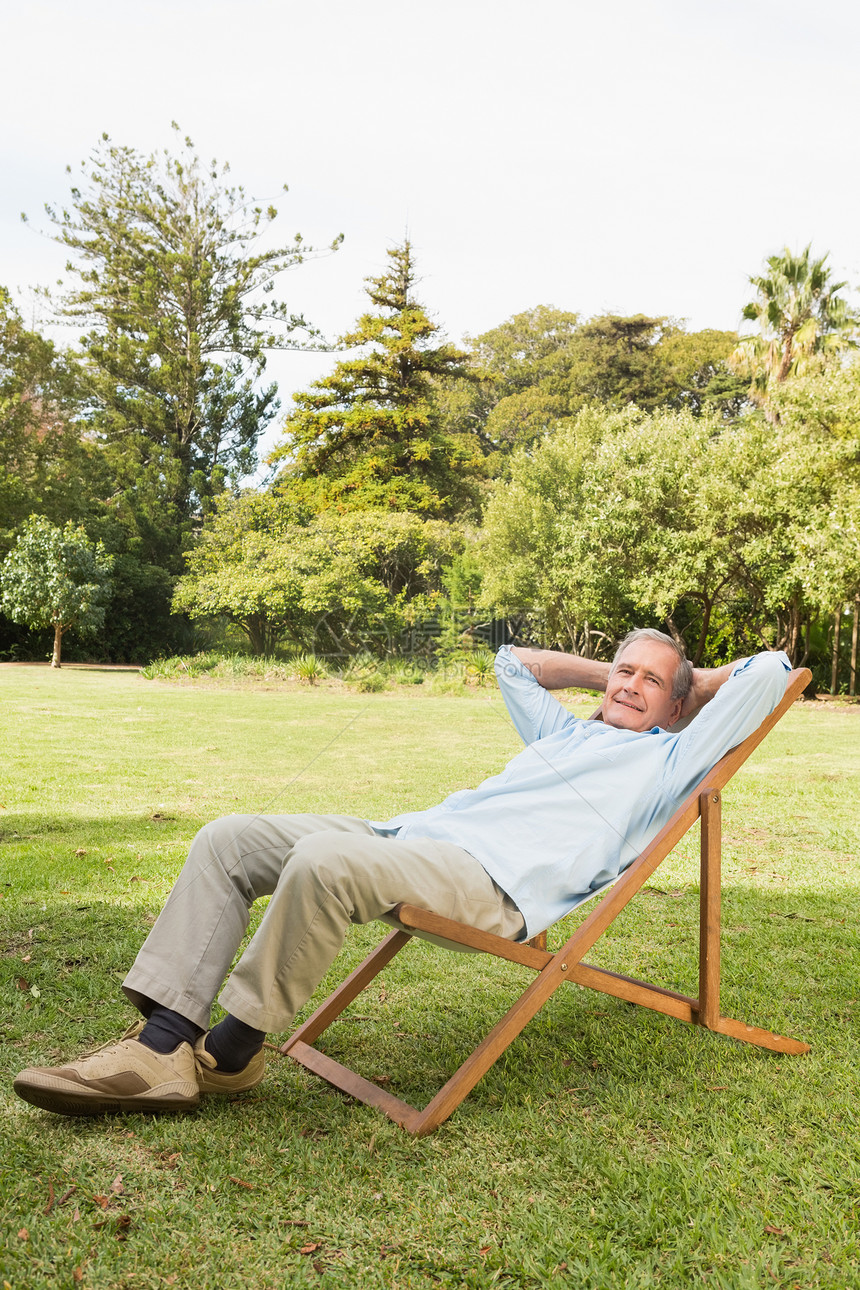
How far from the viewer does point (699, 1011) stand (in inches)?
93.3

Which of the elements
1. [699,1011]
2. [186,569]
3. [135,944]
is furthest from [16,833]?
[186,569]

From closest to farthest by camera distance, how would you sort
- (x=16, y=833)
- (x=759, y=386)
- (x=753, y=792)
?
(x=16, y=833), (x=753, y=792), (x=759, y=386)

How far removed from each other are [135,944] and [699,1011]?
1920mm

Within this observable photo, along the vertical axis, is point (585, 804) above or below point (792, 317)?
below

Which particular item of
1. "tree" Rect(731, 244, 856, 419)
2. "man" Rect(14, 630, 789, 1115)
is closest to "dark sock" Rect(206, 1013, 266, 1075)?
"man" Rect(14, 630, 789, 1115)

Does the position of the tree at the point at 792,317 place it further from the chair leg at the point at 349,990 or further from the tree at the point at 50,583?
the chair leg at the point at 349,990

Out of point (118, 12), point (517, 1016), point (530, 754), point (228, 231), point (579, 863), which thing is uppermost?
point (228, 231)

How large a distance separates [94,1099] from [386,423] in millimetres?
18697

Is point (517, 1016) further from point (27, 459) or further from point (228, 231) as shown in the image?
point (228, 231)

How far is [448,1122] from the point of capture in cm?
206

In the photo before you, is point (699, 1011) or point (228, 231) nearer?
point (699, 1011)

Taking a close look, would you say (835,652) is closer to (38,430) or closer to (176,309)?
(176,309)

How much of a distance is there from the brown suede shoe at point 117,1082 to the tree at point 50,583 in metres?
16.4

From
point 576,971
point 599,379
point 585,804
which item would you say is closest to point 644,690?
point 585,804
